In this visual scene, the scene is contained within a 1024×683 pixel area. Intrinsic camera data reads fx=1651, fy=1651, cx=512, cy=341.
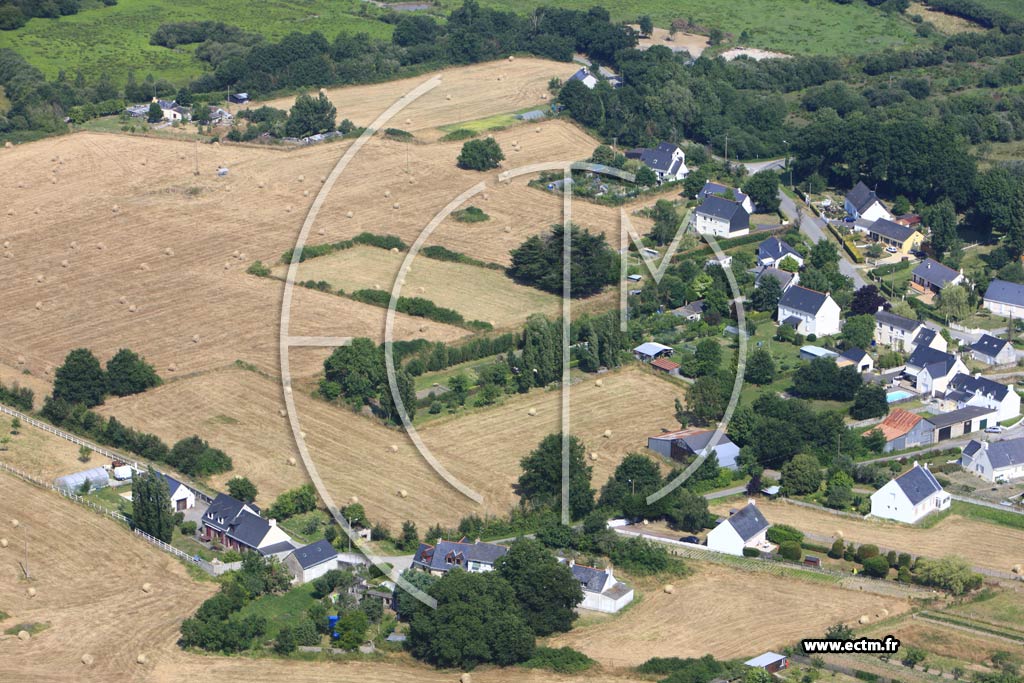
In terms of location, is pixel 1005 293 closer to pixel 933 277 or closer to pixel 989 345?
pixel 933 277

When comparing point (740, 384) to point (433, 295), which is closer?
point (740, 384)

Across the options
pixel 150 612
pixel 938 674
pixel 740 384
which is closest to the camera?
pixel 938 674

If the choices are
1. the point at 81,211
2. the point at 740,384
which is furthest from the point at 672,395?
the point at 81,211

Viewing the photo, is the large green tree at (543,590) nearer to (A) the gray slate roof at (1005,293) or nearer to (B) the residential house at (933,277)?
(A) the gray slate roof at (1005,293)

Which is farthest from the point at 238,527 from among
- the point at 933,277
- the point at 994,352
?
the point at 933,277

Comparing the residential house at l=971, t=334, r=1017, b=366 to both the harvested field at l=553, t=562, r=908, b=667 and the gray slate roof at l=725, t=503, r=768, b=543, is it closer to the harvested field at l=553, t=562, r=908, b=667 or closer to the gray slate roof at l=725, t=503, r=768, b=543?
the gray slate roof at l=725, t=503, r=768, b=543

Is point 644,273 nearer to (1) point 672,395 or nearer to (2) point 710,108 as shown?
(1) point 672,395

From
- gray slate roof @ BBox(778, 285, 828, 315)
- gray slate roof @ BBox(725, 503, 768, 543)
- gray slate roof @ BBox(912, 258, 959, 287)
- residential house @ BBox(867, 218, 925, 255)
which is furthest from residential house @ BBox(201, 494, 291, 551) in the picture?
residential house @ BBox(867, 218, 925, 255)
